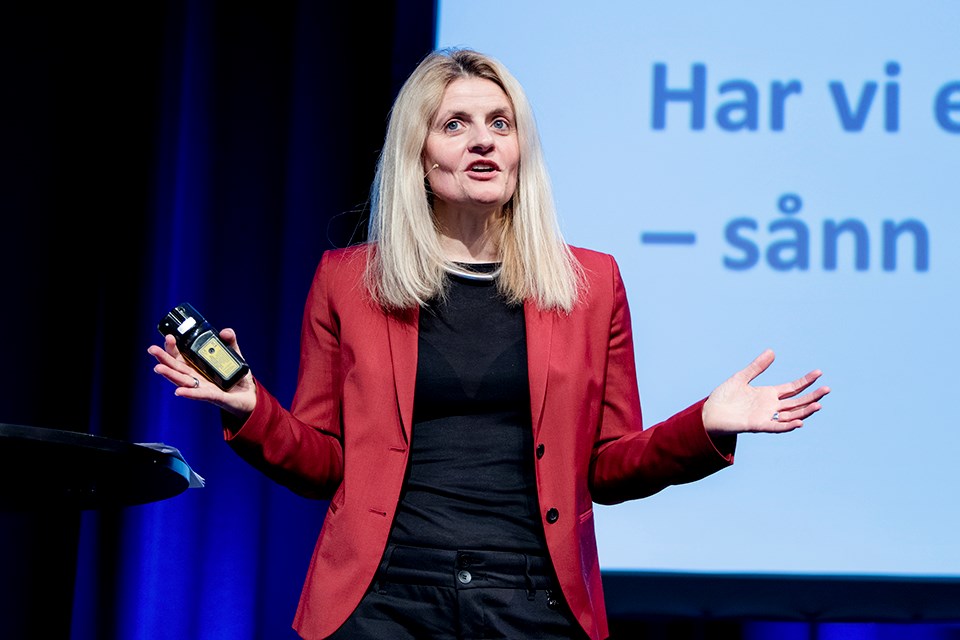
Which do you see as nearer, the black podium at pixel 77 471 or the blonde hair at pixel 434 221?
the black podium at pixel 77 471

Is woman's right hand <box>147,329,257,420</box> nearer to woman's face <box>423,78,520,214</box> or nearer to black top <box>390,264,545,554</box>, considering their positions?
black top <box>390,264,545,554</box>

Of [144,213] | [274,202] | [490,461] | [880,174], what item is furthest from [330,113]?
[490,461]

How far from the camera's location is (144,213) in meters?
3.13

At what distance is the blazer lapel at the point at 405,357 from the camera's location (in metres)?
1.66

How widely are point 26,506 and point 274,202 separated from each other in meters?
1.81

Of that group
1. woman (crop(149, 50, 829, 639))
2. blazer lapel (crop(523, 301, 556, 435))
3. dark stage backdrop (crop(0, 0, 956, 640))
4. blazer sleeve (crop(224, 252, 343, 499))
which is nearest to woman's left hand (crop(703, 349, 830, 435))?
woman (crop(149, 50, 829, 639))

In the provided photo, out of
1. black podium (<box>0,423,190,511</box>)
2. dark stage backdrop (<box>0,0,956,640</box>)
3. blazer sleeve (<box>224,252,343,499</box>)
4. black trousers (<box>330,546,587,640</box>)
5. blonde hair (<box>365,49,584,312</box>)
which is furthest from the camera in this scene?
dark stage backdrop (<box>0,0,956,640</box>)

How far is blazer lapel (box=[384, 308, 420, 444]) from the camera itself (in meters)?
1.66

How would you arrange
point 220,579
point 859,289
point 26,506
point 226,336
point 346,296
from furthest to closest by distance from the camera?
point 220,579, point 859,289, point 346,296, point 226,336, point 26,506

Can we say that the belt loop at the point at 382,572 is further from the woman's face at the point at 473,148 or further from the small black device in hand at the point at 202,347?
the woman's face at the point at 473,148

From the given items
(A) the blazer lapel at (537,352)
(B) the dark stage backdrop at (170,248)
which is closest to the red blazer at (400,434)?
(A) the blazer lapel at (537,352)

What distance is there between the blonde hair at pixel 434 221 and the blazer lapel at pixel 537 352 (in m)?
0.02

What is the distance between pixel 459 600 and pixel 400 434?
0.27 metres

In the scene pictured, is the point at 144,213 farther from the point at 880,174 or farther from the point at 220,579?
the point at 880,174
